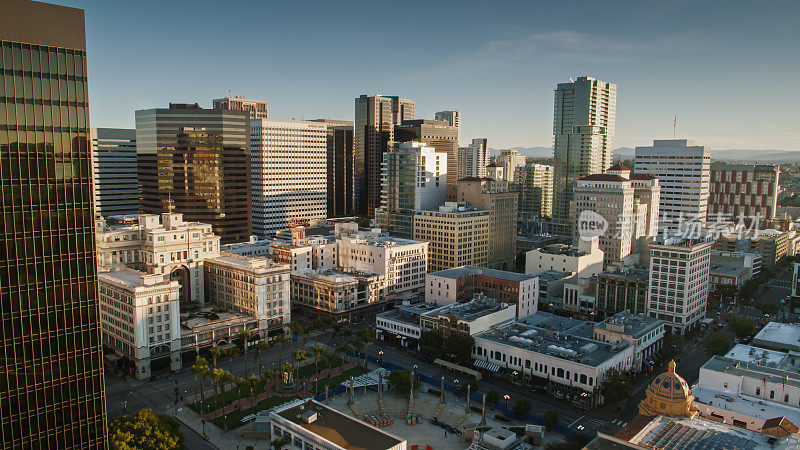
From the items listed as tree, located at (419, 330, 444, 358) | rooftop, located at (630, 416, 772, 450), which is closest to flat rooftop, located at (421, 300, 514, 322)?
tree, located at (419, 330, 444, 358)

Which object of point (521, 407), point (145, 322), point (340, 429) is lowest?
point (521, 407)

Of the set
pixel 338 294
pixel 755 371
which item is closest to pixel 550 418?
pixel 755 371

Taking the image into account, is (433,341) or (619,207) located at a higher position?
(619,207)

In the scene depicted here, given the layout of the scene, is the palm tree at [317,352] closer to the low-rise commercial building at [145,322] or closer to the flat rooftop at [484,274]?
the low-rise commercial building at [145,322]

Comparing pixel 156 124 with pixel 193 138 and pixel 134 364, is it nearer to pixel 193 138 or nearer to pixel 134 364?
pixel 193 138

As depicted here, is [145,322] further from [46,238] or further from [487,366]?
[487,366]

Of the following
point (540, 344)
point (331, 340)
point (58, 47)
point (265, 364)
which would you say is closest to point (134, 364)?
point (265, 364)

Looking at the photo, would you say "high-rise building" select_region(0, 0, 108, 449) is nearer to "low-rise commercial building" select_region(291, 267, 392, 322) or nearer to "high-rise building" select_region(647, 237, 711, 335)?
"low-rise commercial building" select_region(291, 267, 392, 322)
